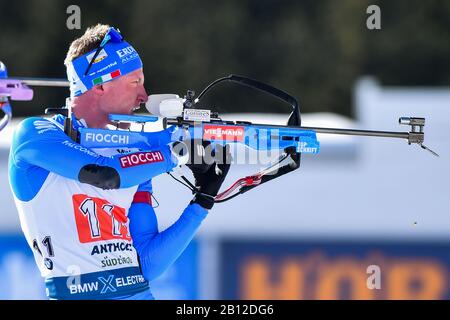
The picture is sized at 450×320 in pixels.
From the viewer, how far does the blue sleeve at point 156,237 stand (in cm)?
512

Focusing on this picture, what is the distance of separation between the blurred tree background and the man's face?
11927 millimetres

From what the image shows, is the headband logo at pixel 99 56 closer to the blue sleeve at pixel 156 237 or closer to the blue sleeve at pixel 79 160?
the blue sleeve at pixel 79 160

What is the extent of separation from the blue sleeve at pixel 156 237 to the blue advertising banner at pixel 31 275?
413cm

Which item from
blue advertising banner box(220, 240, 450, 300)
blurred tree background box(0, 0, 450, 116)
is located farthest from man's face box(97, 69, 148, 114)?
blurred tree background box(0, 0, 450, 116)

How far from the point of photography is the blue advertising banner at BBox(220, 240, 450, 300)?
380 inches

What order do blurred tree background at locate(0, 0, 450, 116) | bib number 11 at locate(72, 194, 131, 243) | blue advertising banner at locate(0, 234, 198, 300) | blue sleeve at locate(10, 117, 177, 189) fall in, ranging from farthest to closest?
blurred tree background at locate(0, 0, 450, 116) → blue advertising banner at locate(0, 234, 198, 300) → bib number 11 at locate(72, 194, 131, 243) → blue sleeve at locate(10, 117, 177, 189)

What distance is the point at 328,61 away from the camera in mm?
18844

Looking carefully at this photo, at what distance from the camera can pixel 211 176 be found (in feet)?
17.0

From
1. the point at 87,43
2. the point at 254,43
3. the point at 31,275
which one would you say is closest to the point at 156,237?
the point at 87,43

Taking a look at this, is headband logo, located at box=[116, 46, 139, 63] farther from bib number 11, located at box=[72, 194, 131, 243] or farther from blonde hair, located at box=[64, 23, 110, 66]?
bib number 11, located at box=[72, 194, 131, 243]

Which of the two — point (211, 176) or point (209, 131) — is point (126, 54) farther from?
point (211, 176)

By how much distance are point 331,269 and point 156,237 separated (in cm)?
470

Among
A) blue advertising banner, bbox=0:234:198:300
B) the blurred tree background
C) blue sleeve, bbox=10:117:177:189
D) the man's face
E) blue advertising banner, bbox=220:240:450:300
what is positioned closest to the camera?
blue sleeve, bbox=10:117:177:189

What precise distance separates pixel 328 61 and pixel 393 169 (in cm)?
917
